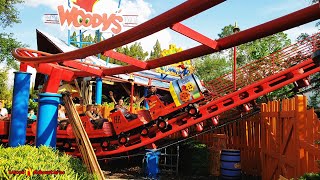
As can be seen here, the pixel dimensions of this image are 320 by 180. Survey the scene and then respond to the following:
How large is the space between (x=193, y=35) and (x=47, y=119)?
3679 mm

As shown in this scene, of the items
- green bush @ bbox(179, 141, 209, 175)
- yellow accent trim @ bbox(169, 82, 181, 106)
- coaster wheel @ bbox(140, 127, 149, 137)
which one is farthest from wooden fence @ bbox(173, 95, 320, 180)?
coaster wheel @ bbox(140, 127, 149, 137)

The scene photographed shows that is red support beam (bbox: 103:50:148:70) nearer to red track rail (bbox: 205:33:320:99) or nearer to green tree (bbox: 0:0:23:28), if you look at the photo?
red track rail (bbox: 205:33:320:99)

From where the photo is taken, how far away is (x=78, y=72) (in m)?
7.72

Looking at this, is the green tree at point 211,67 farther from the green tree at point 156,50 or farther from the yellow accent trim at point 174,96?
the yellow accent trim at point 174,96

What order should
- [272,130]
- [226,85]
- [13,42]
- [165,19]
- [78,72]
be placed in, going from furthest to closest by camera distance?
[13,42] → [226,85] → [78,72] → [272,130] → [165,19]

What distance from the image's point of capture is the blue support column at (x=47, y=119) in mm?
6750

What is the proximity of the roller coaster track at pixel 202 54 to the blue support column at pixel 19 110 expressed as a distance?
0.38 m

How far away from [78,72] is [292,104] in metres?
4.35

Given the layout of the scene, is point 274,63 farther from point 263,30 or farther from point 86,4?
point 86,4

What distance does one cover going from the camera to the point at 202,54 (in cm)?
510

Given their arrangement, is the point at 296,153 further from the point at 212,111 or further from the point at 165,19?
the point at 212,111

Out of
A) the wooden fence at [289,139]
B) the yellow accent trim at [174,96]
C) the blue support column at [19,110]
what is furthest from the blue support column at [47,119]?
the wooden fence at [289,139]

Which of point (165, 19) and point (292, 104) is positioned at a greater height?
point (165, 19)

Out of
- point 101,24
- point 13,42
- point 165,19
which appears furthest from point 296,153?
point 13,42
